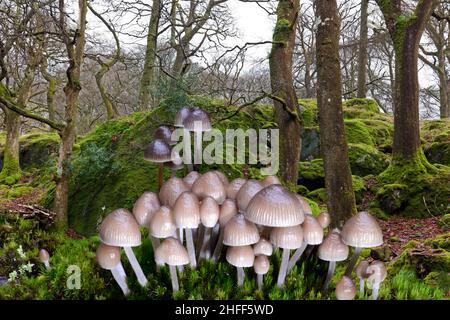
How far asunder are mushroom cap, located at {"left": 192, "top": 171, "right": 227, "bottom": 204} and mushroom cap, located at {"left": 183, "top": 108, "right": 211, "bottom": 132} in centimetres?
61

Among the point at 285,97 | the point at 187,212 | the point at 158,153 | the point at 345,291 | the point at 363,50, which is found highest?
the point at 363,50

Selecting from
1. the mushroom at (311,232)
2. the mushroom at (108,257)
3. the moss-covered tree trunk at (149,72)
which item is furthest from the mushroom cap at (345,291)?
the moss-covered tree trunk at (149,72)

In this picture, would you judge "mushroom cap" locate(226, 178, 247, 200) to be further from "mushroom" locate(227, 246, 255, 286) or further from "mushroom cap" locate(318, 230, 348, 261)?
"mushroom cap" locate(318, 230, 348, 261)

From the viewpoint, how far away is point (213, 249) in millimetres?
2381

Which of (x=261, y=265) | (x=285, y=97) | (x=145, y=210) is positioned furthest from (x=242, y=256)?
(x=285, y=97)

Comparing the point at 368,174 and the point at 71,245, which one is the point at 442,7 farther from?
the point at 71,245

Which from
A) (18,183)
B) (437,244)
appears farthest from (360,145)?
(18,183)

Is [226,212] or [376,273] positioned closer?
[376,273]

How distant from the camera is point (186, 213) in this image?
194cm

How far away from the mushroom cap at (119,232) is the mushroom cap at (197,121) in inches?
40.7

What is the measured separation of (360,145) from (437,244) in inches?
214

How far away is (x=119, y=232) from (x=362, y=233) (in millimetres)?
1258

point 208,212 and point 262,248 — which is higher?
point 208,212

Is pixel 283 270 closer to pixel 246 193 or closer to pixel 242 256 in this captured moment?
pixel 242 256
